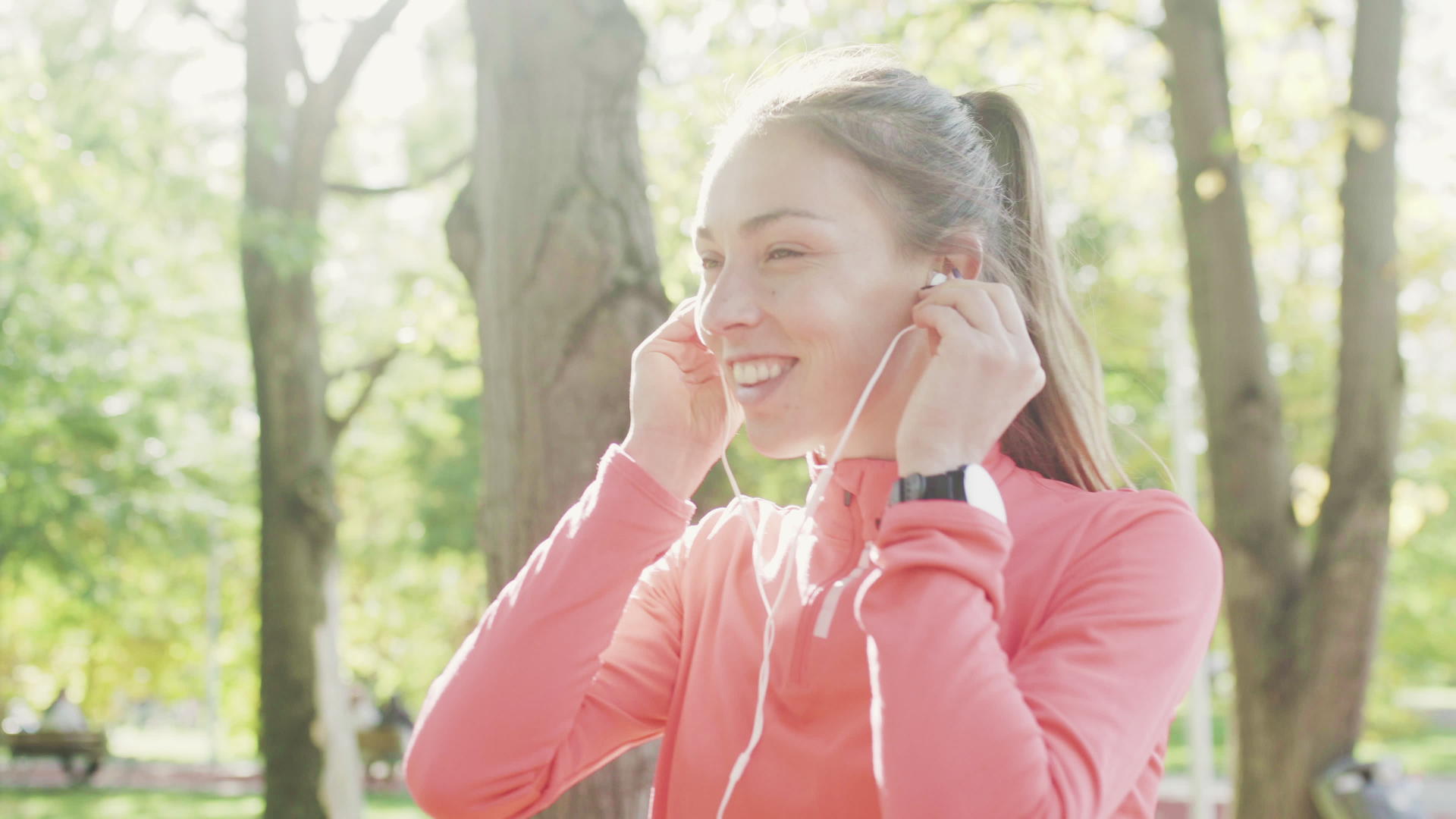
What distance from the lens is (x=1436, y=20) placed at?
11625 millimetres

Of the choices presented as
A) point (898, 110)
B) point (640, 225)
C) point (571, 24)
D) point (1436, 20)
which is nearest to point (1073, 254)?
point (898, 110)

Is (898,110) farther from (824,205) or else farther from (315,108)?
(315,108)

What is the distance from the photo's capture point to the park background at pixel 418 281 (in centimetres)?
964

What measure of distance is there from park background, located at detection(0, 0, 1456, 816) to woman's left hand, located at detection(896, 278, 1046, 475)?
65 cm

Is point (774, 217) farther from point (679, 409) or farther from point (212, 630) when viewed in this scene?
point (212, 630)

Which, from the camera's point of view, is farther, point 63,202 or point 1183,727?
point 1183,727

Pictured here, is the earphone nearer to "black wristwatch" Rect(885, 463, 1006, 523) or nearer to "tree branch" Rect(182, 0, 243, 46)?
"black wristwatch" Rect(885, 463, 1006, 523)

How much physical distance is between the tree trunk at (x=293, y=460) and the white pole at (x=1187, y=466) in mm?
10080

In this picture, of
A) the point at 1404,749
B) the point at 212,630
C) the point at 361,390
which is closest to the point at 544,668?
the point at 361,390

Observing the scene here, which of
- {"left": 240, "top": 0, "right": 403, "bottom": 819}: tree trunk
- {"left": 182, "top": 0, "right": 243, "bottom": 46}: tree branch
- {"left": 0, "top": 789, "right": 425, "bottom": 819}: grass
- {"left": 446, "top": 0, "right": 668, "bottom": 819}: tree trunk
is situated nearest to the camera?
{"left": 446, "top": 0, "right": 668, "bottom": 819}: tree trunk

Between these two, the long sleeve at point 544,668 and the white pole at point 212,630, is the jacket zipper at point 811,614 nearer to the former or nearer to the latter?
the long sleeve at point 544,668

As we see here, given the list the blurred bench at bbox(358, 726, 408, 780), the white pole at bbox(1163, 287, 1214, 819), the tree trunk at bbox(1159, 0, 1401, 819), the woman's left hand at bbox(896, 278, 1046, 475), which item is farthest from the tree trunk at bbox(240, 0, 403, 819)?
the blurred bench at bbox(358, 726, 408, 780)

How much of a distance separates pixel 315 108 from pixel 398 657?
27.5m

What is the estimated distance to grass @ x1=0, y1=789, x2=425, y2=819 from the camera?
18.1 m
